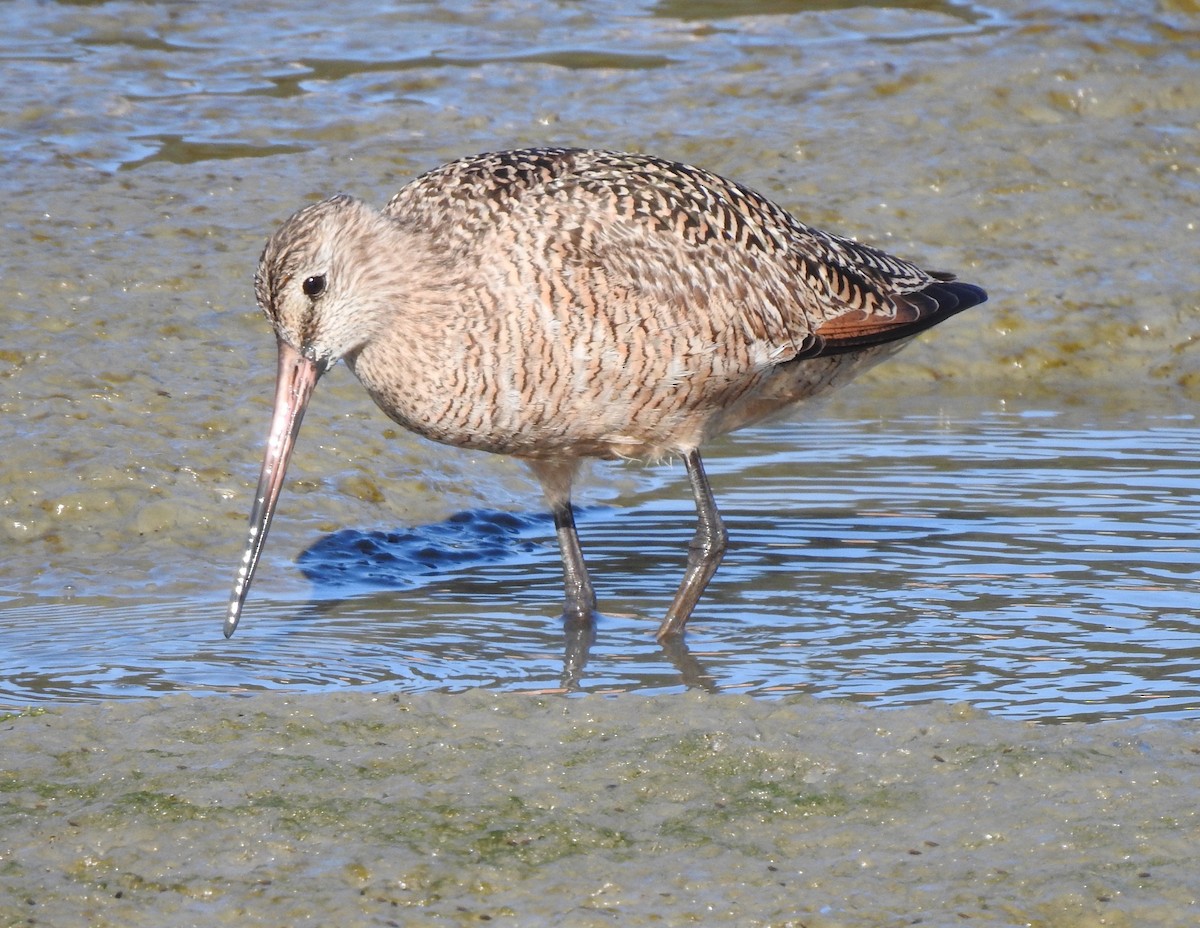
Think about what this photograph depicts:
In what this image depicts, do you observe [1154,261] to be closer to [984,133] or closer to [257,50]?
[984,133]

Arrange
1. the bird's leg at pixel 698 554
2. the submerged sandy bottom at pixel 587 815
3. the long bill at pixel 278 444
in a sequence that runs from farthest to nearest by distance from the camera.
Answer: the bird's leg at pixel 698 554
the long bill at pixel 278 444
the submerged sandy bottom at pixel 587 815

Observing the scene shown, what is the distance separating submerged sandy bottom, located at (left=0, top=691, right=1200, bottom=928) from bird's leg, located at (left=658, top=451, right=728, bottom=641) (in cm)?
121

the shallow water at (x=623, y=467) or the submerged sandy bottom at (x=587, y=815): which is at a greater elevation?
the submerged sandy bottom at (x=587, y=815)

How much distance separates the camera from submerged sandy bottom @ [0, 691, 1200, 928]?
309 cm

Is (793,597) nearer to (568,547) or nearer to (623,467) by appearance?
(568,547)

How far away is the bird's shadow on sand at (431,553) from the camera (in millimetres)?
5738

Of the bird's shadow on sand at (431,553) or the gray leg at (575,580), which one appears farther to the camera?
the bird's shadow on sand at (431,553)

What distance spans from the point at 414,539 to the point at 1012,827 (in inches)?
122

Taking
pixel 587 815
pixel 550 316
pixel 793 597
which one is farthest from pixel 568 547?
pixel 587 815

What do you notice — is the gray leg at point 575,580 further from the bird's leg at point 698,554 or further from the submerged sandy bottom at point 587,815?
the submerged sandy bottom at point 587,815

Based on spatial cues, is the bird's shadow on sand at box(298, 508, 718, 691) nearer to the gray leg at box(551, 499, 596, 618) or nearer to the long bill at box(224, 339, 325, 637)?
the gray leg at box(551, 499, 596, 618)

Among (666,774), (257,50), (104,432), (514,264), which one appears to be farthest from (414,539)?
(257,50)

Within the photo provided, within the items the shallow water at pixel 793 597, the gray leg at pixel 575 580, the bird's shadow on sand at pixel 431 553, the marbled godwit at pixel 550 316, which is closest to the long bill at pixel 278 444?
the marbled godwit at pixel 550 316

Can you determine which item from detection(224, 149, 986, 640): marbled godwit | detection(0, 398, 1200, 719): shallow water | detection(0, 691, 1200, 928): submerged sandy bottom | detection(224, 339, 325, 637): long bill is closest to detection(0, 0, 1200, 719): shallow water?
detection(0, 398, 1200, 719): shallow water
